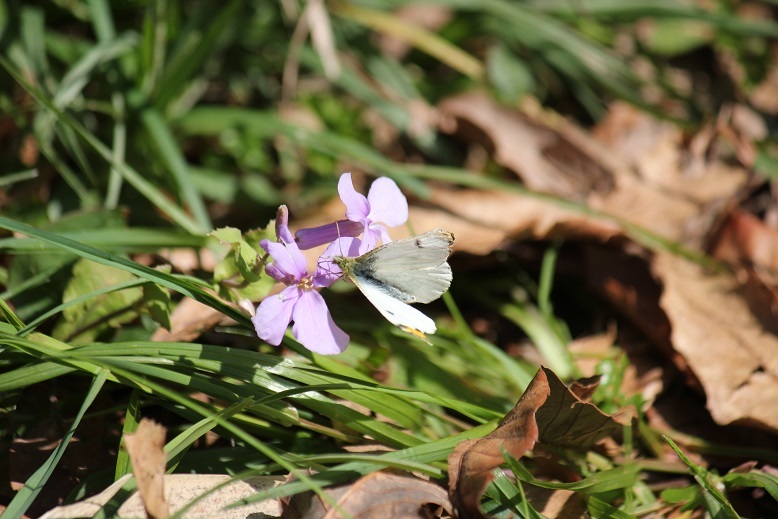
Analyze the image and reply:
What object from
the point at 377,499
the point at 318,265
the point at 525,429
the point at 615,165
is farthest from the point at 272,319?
the point at 615,165

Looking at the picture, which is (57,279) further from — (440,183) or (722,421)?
(722,421)

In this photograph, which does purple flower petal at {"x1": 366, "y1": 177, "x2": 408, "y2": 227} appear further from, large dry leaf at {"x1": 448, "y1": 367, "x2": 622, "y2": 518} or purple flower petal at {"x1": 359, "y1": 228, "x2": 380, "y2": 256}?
large dry leaf at {"x1": 448, "y1": 367, "x2": 622, "y2": 518}

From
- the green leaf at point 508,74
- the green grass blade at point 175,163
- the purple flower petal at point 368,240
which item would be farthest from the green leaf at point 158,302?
the green leaf at point 508,74

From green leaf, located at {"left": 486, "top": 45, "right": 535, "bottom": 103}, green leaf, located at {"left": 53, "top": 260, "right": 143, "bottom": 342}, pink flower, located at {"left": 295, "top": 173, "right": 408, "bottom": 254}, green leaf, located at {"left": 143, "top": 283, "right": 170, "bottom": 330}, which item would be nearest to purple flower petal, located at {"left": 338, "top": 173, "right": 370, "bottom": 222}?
pink flower, located at {"left": 295, "top": 173, "right": 408, "bottom": 254}

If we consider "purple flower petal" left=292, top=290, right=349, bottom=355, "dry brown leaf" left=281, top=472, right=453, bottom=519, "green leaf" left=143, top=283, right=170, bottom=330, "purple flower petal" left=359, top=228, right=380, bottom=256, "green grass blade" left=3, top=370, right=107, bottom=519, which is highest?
"purple flower petal" left=359, top=228, right=380, bottom=256

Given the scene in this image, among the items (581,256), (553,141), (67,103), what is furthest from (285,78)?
(581,256)

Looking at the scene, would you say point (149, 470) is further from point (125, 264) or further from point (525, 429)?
point (525, 429)

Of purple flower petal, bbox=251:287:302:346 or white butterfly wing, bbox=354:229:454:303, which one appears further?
white butterfly wing, bbox=354:229:454:303
